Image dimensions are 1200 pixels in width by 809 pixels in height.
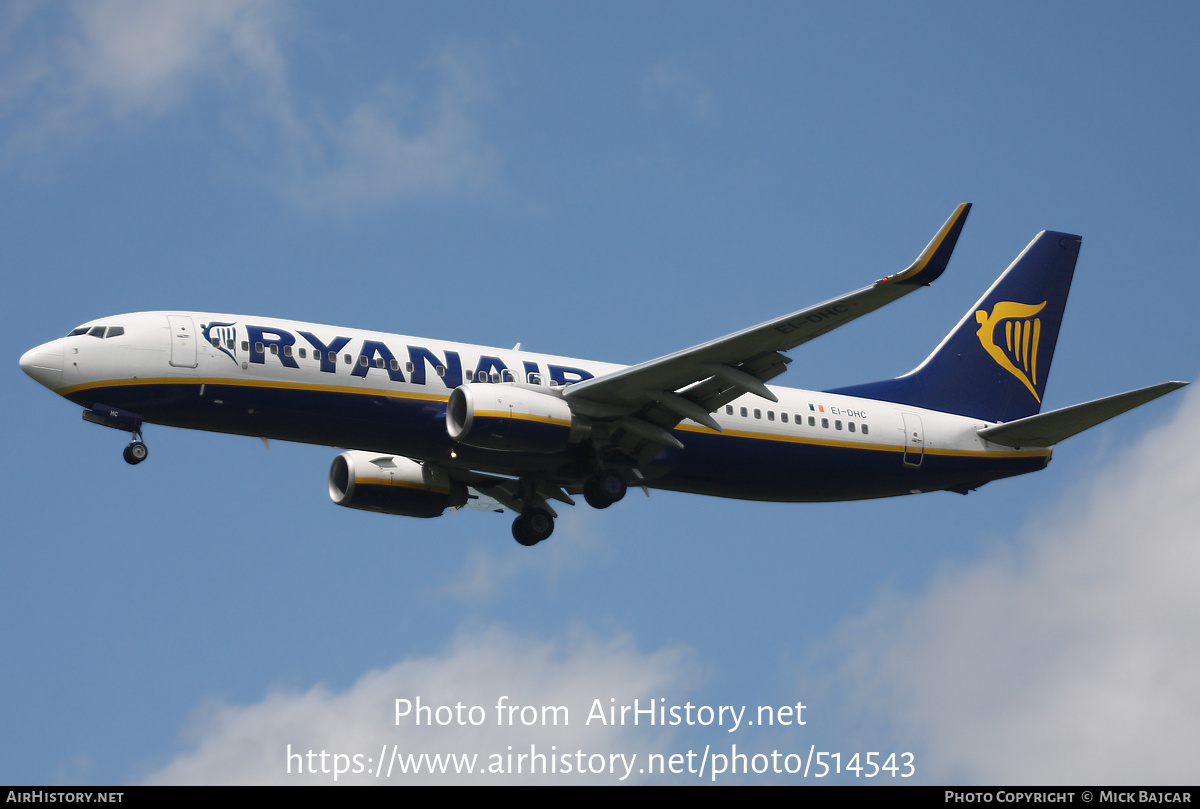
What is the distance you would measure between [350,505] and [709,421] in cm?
1116

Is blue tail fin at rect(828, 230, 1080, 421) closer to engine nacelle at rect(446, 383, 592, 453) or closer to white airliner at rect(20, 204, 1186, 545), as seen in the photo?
white airliner at rect(20, 204, 1186, 545)

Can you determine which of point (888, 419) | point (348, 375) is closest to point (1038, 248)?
point (888, 419)

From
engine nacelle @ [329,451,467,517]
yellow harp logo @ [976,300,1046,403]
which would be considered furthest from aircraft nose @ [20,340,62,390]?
yellow harp logo @ [976,300,1046,403]

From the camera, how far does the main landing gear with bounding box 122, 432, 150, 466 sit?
3061 centimetres

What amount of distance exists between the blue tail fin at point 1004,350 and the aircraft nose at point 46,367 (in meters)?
20.6

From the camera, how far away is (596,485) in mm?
32781

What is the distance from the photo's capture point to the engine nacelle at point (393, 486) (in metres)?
36.5

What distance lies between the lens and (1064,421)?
1379 inches

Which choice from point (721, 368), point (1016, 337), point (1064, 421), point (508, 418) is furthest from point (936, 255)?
point (1016, 337)

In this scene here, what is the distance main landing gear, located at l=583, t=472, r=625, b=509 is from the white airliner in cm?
5

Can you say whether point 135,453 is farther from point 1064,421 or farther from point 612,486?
point 1064,421

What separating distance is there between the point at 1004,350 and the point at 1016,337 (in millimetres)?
747

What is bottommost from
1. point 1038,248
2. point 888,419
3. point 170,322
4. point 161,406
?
point 161,406

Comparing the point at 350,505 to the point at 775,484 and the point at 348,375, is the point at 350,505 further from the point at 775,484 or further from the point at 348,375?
the point at 775,484
